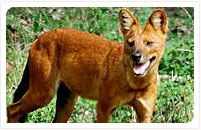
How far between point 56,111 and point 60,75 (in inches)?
17.8

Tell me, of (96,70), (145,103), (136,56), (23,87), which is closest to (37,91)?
(23,87)

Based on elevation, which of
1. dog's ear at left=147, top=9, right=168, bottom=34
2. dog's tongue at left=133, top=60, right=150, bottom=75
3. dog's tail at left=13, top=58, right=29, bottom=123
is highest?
dog's ear at left=147, top=9, right=168, bottom=34

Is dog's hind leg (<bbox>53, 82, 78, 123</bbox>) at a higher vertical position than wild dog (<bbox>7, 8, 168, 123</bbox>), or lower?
lower

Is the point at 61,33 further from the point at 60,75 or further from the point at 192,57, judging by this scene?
the point at 192,57

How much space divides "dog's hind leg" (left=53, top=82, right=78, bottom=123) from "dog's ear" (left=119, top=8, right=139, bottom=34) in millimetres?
965

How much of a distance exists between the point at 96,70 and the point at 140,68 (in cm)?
52

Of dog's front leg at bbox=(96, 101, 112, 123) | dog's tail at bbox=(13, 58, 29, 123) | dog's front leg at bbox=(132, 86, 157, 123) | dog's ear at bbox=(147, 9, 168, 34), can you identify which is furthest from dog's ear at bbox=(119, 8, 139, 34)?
dog's tail at bbox=(13, 58, 29, 123)

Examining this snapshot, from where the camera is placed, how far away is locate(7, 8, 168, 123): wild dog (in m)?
8.80

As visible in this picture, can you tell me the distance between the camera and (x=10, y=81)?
9.87 metres

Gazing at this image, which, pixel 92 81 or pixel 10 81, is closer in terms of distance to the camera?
pixel 92 81

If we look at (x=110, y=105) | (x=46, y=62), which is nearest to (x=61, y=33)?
(x=46, y=62)

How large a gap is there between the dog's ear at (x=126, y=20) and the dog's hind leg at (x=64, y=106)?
0.97 meters

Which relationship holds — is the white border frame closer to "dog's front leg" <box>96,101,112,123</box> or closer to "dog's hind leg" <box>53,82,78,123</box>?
"dog's hind leg" <box>53,82,78,123</box>
